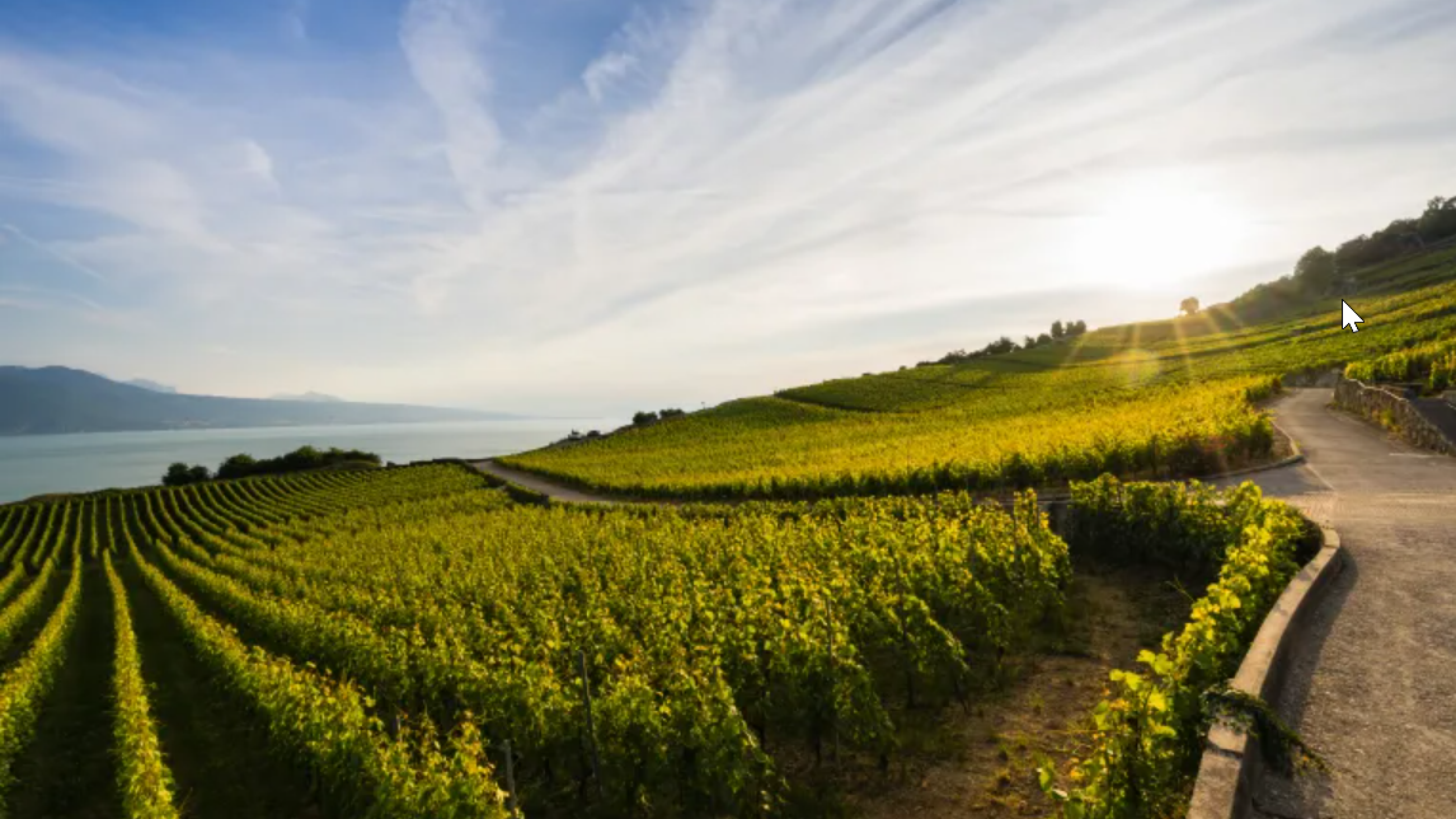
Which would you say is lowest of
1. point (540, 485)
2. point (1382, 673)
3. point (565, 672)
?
point (540, 485)

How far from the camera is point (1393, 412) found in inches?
1029

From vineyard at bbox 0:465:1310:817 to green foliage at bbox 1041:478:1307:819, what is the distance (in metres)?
1.79

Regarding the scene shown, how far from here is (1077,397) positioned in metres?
57.1

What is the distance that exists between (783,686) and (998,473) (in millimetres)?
17547

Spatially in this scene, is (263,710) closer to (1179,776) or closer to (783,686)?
(783,686)

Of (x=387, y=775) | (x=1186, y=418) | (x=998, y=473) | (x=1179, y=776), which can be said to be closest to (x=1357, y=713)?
(x=1179, y=776)

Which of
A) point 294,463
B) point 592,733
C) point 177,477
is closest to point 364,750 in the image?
point 592,733

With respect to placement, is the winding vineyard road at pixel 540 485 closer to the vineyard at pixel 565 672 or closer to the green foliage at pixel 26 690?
the vineyard at pixel 565 672

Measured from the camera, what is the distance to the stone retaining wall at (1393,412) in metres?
21.6

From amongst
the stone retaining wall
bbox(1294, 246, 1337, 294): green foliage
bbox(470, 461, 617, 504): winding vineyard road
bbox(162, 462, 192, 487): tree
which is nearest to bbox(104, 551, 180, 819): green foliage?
bbox(470, 461, 617, 504): winding vineyard road

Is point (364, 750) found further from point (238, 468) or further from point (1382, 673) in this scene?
point (238, 468)

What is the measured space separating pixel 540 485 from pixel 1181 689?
5694 cm

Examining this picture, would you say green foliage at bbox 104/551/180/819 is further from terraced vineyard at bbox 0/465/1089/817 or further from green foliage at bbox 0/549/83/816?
green foliage at bbox 0/549/83/816

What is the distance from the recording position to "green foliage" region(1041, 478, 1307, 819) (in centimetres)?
581
